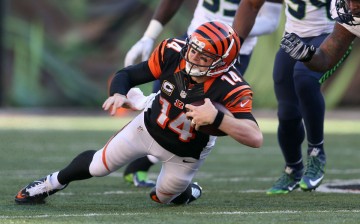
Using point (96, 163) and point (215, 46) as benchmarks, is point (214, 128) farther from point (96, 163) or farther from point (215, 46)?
point (96, 163)

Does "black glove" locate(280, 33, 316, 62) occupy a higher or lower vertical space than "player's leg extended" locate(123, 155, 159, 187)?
higher

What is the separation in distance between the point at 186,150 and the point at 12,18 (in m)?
8.69

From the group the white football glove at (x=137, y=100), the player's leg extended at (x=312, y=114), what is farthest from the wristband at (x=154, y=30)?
the white football glove at (x=137, y=100)

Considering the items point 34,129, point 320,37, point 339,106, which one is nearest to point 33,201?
point 320,37

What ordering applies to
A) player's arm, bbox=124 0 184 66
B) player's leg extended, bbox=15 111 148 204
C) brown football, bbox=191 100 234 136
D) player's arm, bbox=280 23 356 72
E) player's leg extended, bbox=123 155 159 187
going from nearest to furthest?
brown football, bbox=191 100 234 136
player's leg extended, bbox=15 111 148 204
player's arm, bbox=280 23 356 72
player's arm, bbox=124 0 184 66
player's leg extended, bbox=123 155 159 187

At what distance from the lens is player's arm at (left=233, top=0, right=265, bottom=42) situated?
17.6 ft

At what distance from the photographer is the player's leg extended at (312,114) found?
17.6 ft

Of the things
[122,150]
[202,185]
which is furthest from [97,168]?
[202,185]

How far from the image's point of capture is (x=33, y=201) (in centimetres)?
480

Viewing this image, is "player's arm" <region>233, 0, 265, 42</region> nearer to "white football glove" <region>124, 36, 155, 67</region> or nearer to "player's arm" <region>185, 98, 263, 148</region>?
"white football glove" <region>124, 36, 155, 67</region>

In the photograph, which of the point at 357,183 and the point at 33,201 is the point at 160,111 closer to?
the point at 33,201

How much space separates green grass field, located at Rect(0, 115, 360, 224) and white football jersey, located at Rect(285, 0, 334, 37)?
0.99 metres

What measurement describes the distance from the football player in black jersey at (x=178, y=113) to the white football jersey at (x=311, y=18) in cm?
116

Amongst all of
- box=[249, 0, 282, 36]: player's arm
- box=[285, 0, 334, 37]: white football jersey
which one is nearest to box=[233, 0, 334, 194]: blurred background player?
box=[285, 0, 334, 37]: white football jersey
